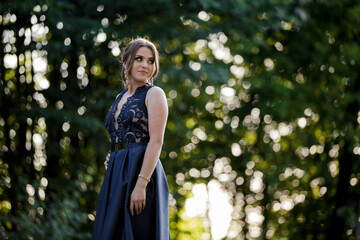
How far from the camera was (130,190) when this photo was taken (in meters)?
3.17

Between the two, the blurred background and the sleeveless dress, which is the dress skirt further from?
the blurred background

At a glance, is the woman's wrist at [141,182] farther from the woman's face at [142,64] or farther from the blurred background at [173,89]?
the blurred background at [173,89]

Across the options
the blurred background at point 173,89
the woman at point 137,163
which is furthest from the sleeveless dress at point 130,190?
the blurred background at point 173,89

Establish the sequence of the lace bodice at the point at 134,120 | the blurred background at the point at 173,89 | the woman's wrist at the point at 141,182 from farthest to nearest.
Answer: the blurred background at the point at 173,89 → the lace bodice at the point at 134,120 → the woman's wrist at the point at 141,182

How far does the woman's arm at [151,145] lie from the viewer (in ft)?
10.2

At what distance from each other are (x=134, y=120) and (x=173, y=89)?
5.96 m

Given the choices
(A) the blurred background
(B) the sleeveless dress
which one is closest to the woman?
(B) the sleeveless dress

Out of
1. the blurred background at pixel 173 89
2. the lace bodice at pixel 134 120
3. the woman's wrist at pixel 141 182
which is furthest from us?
the blurred background at pixel 173 89

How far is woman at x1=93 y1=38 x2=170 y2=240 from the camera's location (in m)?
3.12

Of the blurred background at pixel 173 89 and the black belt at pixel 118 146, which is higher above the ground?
the blurred background at pixel 173 89

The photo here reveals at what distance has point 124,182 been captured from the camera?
3199mm

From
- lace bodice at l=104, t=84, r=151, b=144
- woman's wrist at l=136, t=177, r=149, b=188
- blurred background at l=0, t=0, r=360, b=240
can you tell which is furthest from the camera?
blurred background at l=0, t=0, r=360, b=240

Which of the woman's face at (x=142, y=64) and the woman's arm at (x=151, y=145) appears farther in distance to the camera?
the woman's face at (x=142, y=64)

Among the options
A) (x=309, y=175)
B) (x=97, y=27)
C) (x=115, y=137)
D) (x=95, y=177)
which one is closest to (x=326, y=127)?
(x=309, y=175)
